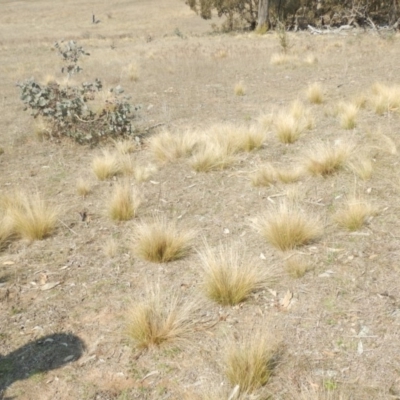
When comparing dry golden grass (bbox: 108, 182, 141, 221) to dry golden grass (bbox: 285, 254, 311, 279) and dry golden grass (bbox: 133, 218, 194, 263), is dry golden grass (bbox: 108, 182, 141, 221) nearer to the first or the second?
dry golden grass (bbox: 133, 218, 194, 263)

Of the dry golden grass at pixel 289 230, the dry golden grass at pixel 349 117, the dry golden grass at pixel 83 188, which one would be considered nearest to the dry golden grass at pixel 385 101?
the dry golden grass at pixel 349 117

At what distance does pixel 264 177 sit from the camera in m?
5.53

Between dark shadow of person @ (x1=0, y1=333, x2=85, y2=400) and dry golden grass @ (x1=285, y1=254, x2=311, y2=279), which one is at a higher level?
dry golden grass @ (x1=285, y1=254, x2=311, y2=279)

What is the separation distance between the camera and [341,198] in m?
4.98

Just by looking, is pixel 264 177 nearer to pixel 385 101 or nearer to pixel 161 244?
pixel 161 244

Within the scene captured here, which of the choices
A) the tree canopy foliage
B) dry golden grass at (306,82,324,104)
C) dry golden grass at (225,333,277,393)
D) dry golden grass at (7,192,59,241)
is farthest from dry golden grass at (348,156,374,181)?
the tree canopy foliage

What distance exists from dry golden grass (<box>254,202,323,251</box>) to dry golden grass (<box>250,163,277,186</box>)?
46.7 inches

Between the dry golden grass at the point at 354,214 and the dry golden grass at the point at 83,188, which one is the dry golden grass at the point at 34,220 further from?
the dry golden grass at the point at 354,214

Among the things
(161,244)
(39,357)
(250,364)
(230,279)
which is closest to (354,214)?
(230,279)

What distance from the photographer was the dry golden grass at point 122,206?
5.00 metres

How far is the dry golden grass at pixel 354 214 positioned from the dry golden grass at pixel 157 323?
1.77 m

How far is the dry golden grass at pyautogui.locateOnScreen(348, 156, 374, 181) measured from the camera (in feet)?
17.3

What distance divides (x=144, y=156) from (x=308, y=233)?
3.43 m

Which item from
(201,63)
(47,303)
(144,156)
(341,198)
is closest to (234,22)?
(201,63)
